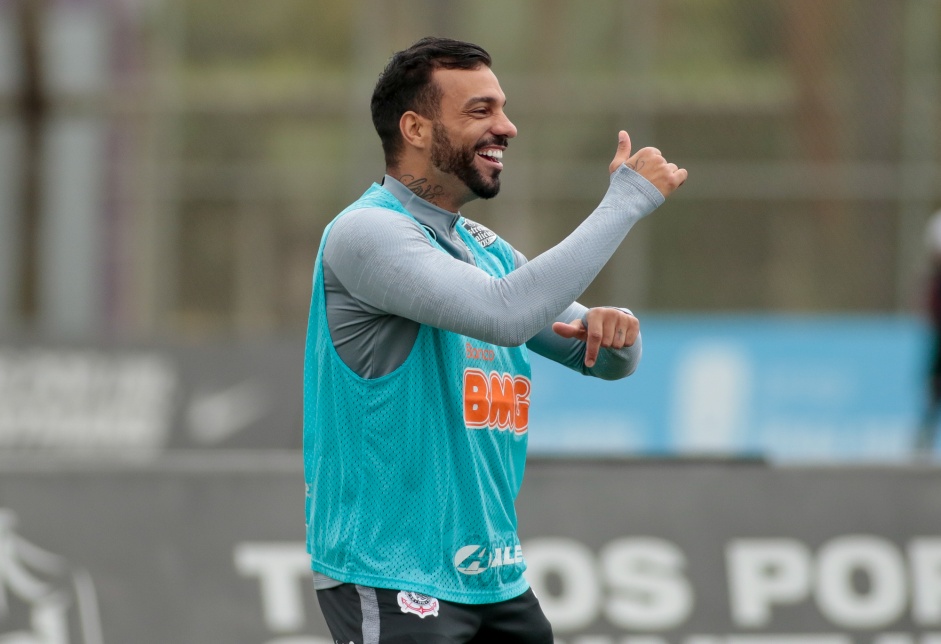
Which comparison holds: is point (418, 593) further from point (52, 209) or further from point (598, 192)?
point (52, 209)

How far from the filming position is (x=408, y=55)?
3268 mm

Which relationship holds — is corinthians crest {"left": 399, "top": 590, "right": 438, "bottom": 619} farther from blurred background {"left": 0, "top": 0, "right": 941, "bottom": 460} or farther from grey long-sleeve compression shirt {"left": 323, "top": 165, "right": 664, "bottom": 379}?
blurred background {"left": 0, "top": 0, "right": 941, "bottom": 460}

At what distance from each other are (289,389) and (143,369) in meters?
1.40

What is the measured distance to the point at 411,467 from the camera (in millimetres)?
3164

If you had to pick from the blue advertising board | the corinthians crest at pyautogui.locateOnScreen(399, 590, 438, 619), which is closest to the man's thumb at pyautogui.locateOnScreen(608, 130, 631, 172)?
the corinthians crest at pyautogui.locateOnScreen(399, 590, 438, 619)

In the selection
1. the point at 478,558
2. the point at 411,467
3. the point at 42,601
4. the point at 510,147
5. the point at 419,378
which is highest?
the point at 510,147

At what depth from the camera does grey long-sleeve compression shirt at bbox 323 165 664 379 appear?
300 cm

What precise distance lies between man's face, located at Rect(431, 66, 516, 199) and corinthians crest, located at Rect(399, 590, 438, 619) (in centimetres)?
90

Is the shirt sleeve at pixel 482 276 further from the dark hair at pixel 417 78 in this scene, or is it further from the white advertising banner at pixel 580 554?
the white advertising banner at pixel 580 554

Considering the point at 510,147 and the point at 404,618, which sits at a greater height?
the point at 510,147

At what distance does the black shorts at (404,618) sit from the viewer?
316cm

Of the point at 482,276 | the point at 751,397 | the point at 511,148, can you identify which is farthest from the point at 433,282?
the point at 511,148

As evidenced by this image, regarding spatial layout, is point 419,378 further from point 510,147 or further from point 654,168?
point 510,147

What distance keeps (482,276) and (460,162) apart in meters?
0.33
